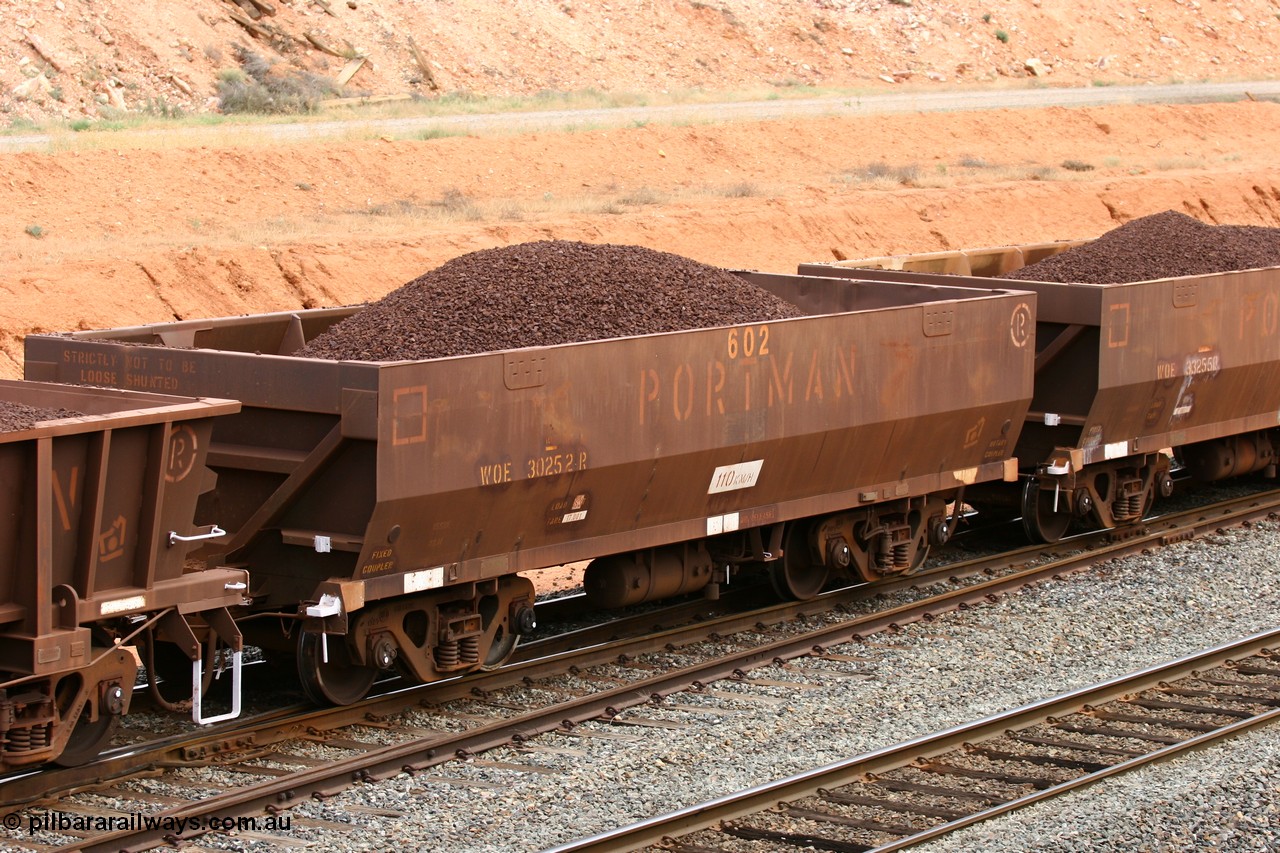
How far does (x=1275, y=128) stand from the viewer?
4966 centimetres

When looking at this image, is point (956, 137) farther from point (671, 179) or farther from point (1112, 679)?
point (1112, 679)

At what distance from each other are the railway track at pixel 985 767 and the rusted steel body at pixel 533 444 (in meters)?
2.39

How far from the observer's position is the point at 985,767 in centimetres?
942

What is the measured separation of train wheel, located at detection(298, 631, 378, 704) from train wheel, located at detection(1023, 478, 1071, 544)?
279 inches

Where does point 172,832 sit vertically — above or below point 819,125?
below

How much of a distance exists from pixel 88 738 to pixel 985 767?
4987 millimetres

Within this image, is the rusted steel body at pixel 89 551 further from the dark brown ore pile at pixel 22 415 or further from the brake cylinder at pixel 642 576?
the brake cylinder at pixel 642 576

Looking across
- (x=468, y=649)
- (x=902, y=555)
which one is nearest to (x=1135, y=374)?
(x=902, y=555)

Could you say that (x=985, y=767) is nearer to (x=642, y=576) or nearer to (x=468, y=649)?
(x=642, y=576)

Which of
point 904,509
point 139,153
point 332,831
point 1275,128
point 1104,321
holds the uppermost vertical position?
point 1275,128

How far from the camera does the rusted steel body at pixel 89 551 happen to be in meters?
7.88

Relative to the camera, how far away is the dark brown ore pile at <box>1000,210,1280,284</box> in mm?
15633

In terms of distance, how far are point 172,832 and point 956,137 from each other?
37.7m

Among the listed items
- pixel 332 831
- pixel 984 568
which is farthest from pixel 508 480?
pixel 984 568
